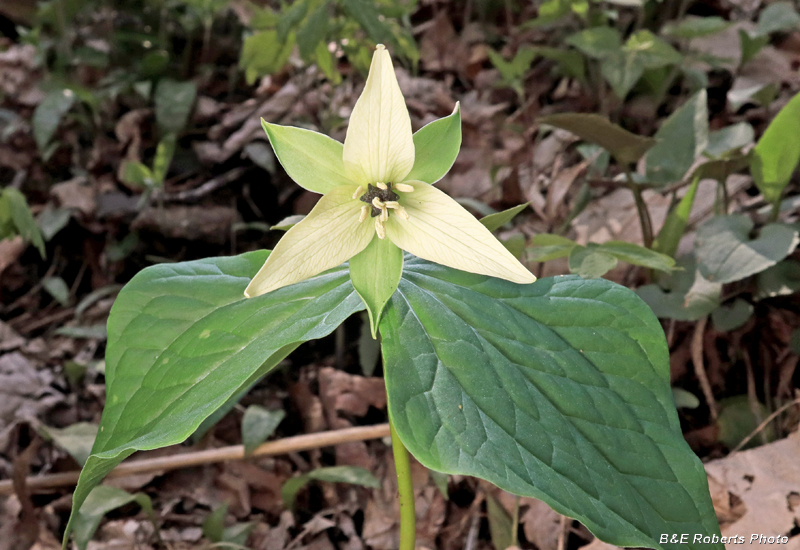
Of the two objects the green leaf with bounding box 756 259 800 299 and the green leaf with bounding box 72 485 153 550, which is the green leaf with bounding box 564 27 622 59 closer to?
the green leaf with bounding box 756 259 800 299

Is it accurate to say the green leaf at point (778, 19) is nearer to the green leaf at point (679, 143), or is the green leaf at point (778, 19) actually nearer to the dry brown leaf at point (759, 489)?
the green leaf at point (679, 143)

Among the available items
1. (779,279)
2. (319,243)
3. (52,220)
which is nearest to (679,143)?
(779,279)

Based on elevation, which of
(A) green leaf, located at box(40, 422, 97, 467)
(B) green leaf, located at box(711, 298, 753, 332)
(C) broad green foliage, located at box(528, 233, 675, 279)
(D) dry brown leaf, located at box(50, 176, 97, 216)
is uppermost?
(C) broad green foliage, located at box(528, 233, 675, 279)

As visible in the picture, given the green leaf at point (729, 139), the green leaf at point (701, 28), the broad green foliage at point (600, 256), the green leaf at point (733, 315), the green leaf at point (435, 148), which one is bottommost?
the green leaf at point (733, 315)

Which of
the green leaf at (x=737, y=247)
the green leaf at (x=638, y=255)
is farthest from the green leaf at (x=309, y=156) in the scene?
the green leaf at (x=737, y=247)

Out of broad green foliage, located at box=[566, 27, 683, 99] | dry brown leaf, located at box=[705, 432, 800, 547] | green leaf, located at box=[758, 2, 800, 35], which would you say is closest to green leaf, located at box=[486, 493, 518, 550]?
dry brown leaf, located at box=[705, 432, 800, 547]
